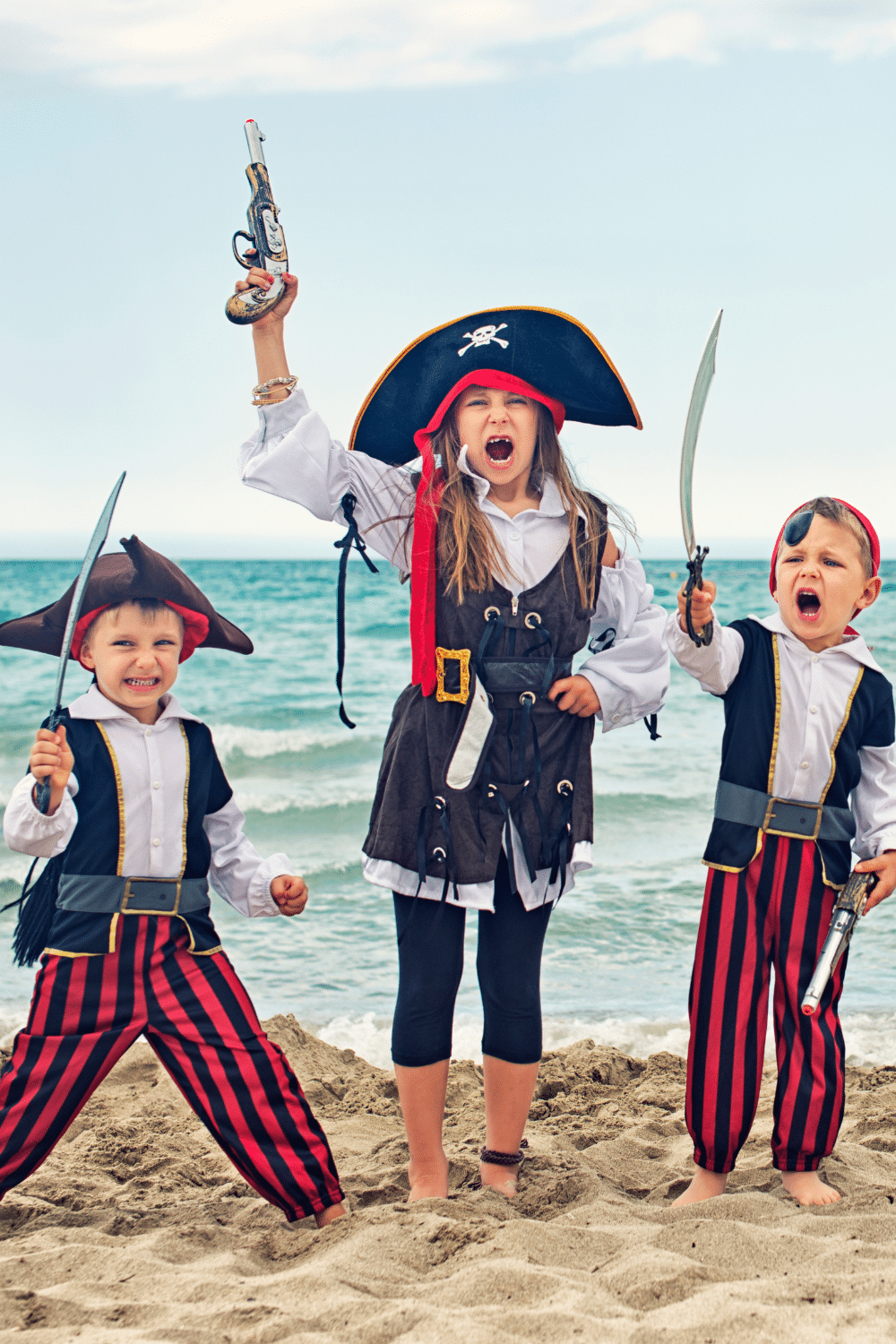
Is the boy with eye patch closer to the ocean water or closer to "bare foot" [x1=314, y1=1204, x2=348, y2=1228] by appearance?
the ocean water

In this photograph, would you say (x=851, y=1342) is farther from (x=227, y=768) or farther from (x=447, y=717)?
(x=227, y=768)

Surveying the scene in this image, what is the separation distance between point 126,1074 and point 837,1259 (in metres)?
2.11

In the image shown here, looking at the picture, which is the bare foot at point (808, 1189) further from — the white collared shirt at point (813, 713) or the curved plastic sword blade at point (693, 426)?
the curved plastic sword blade at point (693, 426)

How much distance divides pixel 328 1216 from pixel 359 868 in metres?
3.45

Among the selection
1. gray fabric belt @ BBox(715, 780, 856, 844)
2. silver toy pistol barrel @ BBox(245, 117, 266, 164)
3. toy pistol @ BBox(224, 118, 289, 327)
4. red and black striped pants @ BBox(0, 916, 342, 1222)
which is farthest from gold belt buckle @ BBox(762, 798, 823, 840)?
silver toy pistol barrel @ BBox(245, 117, 266, 164)

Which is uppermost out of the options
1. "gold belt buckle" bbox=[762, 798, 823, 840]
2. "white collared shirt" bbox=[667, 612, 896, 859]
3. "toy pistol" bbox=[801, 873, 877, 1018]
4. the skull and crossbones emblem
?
the skull and crossbones emblem

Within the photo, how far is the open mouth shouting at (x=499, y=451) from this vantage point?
2467 mm

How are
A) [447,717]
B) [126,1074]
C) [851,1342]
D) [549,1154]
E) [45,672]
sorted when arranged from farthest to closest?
1. [45,672]
2. [126,1074]
3. [549,1154]
4. [447,717]
5. [851,1342]

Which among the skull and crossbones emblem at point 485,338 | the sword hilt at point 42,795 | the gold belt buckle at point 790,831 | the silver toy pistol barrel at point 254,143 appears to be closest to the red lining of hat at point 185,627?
the sword hilt at point 42,795

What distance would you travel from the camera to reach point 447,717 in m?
2.42

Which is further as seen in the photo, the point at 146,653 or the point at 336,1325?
the point at 146,653

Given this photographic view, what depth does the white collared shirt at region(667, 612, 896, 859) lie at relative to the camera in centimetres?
240

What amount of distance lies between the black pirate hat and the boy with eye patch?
1.72 ft

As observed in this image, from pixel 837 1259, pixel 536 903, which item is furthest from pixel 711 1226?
pixel 536 903
